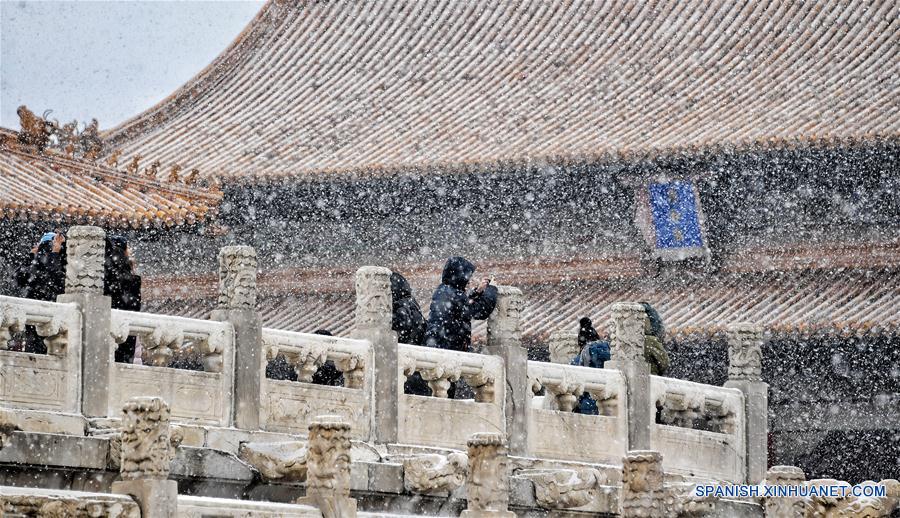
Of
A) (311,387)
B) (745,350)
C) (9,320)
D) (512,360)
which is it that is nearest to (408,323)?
(512,360)

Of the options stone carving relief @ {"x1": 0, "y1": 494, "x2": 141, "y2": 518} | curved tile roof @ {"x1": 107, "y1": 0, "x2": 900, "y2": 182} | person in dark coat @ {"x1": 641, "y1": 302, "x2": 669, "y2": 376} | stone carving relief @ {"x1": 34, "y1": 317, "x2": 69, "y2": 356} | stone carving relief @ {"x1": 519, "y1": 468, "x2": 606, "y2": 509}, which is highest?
curved tile roof @ {"x1": 107, "y1": 0, "x2": 900, "y2": 182}

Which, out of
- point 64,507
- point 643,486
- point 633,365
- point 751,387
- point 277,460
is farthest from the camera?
point 751,387

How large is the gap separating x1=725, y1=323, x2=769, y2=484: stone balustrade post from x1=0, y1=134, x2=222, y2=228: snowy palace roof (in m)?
5.65

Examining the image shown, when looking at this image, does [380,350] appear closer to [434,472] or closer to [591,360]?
[434,472]

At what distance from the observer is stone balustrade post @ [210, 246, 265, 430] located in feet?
42.2

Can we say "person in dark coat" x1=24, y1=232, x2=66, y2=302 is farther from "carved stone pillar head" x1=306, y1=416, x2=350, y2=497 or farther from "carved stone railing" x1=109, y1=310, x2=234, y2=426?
"carved stone pillar head" x1=306, y1=416, x2=350, y2=497

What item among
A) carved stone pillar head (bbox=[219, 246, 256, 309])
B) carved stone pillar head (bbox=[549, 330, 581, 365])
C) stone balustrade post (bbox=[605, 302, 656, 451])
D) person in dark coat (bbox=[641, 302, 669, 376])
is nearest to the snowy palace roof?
carved stone pillar head (bbox=[549, 330, 581, 365])

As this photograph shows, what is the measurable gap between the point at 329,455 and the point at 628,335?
A: 5.02m

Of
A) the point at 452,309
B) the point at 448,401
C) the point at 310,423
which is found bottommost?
the point at 310,423

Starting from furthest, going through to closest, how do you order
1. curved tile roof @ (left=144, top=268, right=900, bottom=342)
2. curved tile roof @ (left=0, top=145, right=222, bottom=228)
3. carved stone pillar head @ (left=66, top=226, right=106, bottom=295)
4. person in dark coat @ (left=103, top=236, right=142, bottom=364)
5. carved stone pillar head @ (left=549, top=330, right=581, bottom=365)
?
curved tile roof @ (left=144, top=268, right=900, bottom=342), curved tile roof @ (left=0, top=145, right=222, bottom=228), carved stone pillar head @ (left=549, top=330, right=581, bottom=365), person in dark coat @ (left=103, top=236, right=142, bottom=364), carved stone pillar head @ (left=66, top=226, right=106, bottom=295)

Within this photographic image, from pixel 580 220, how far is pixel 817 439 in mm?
4725

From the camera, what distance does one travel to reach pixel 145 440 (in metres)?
10.3

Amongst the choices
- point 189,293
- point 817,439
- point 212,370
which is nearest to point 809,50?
point 817,439

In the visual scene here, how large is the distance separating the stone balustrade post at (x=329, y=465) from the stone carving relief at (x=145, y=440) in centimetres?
123
